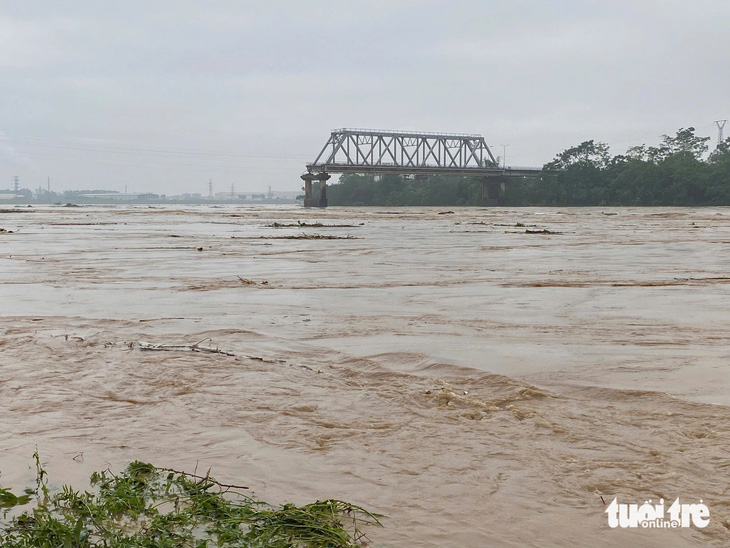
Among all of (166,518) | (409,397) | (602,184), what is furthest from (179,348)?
(602,184)

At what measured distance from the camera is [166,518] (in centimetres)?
289

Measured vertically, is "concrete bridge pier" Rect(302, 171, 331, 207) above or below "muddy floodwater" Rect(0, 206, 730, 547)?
above

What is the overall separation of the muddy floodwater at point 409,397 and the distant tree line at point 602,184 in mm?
73670

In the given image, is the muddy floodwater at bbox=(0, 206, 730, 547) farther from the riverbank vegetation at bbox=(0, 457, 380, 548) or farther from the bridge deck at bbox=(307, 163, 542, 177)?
the bridge deck at bbox=(307, 163, 542, 177)

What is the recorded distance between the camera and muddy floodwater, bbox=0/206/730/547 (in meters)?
3.09

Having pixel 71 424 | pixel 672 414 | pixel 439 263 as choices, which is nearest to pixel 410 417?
pixel 672 414

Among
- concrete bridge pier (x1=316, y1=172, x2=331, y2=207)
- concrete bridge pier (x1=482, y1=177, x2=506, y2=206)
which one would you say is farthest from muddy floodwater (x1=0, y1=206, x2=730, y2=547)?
concrete bridge pier (x1=482, y1=177, x2=506, y2=206)

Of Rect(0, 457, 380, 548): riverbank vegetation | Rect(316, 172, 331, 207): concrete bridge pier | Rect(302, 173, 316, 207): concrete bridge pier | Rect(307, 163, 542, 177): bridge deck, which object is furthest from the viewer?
Rect(307, 163, 542, 177): bridge deck

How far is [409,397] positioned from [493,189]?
9826 cm

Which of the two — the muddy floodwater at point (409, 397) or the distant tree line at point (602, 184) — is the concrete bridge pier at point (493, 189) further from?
the muddy floodwater at point (409, 397)

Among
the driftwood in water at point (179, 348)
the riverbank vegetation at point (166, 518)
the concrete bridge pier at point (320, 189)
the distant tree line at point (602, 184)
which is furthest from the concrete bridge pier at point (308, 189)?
the riverbank vegetation at point (166, 518)

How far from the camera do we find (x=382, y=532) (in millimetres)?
2771

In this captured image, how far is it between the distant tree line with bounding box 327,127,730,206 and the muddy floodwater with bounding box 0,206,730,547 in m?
73.7

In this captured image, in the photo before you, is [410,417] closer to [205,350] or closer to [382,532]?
[382,532]
